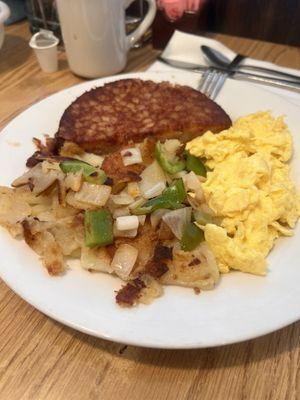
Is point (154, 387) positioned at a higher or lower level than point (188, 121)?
lower

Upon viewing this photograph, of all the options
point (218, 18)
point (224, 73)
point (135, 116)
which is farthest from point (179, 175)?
point (218, 18)

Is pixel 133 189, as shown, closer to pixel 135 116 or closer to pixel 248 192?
pixel 248 192

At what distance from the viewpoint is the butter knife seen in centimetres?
201

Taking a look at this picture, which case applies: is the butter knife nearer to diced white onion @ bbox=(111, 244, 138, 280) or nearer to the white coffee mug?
the white coffee mug

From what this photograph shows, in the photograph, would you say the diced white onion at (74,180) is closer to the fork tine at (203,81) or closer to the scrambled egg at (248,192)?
the scrambled egg at (248,192)

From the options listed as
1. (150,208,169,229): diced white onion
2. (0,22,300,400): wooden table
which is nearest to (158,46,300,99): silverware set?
(150,208,169,229): diced white onion

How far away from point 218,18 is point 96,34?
1.07 meters

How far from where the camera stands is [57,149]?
5.20 ft

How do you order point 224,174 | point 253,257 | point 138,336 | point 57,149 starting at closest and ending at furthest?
1. point 138,336
2. point 253,257
3. point 224,174
4. point 57,149

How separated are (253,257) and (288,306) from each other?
161 mm

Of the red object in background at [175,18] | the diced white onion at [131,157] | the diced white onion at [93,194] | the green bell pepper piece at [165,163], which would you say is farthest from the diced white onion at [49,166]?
the red object in background at [175,18]

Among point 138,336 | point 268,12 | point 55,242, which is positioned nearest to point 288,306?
point 138,336

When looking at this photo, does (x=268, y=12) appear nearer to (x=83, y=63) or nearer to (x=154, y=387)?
(x=83, y=63)

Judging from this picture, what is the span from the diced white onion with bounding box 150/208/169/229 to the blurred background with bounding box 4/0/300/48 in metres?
1.63
